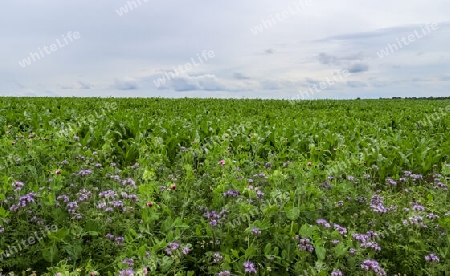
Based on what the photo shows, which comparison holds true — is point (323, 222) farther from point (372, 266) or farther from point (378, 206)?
point (378, 206)

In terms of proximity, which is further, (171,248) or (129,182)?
(129,182)

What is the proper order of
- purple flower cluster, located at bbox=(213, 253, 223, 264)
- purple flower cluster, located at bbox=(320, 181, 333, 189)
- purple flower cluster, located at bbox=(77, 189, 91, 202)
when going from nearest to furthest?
purple flower cluster, located at bbox=(213, 253, 223, 264)
purple flower cluster, located at bbox=(77, 189, 91, 202)
purple flower cluster, located at bbox=(320, 181, 333, 189)

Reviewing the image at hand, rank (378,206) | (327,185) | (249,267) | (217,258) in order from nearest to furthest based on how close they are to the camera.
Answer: (249,267) < (217,258) < (378,206) < (327,185)

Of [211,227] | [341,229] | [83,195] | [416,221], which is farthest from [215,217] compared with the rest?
[416,221]

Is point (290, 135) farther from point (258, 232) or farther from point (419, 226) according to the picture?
point (258, 232)

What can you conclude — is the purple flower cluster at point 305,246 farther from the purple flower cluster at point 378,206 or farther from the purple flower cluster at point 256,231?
the purple flower cluster at point 378,206

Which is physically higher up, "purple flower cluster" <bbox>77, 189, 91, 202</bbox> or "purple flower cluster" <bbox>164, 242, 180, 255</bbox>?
"purple flower cluster" <bbox>77, 189, 91, 202</bbox>

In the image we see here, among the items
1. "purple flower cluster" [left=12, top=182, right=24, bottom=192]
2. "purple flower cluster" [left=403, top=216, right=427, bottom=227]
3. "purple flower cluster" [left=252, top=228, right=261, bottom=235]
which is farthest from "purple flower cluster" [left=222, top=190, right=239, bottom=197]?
"purple flower cluster" [left=12, top=182, right=24, bottom=192]

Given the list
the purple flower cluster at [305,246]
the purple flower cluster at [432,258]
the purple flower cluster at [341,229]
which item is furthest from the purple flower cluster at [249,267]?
the purple flower cluster at [432,258]

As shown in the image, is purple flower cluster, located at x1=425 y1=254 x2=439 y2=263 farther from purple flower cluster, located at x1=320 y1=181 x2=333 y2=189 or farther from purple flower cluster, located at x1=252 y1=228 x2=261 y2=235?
purple flower cluster, located at x1=320 y1=181 x2=333 y2=189

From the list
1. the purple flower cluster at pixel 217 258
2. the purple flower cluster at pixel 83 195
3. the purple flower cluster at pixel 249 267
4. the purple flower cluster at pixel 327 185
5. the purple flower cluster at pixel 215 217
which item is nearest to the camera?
the purple flower cluster at pixel 249 267

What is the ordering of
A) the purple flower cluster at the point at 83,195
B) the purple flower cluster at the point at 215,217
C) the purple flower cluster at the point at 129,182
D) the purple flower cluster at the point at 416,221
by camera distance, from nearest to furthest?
the purple flower cluster at the point at 215,217
the purple flower cluster at the point at 416,221
the purple flower cluster at the point at 83,195
the purple flower cluster at the point at 129,182

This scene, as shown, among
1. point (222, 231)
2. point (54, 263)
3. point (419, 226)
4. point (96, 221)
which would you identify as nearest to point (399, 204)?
point (419, 226)

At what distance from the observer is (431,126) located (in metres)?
12.8
